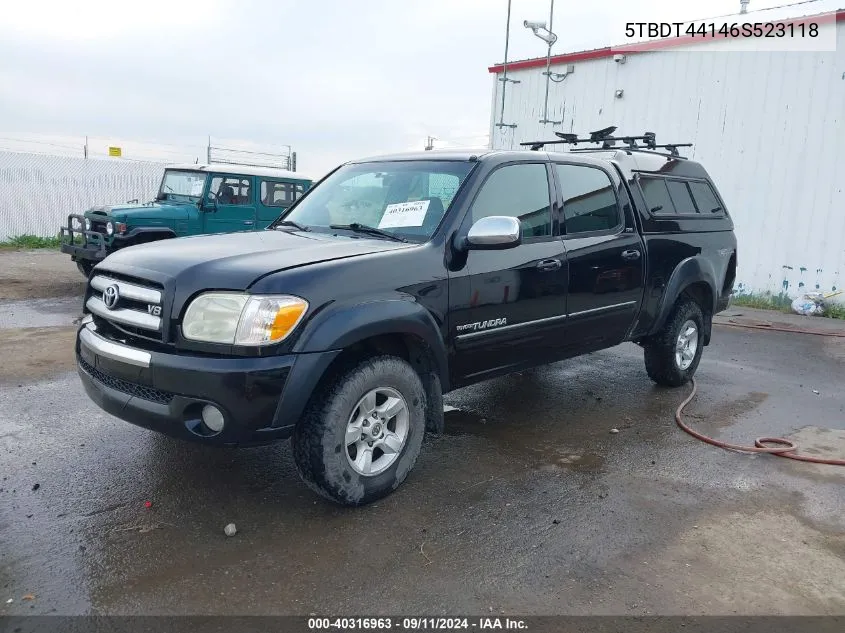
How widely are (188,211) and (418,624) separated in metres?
8.56

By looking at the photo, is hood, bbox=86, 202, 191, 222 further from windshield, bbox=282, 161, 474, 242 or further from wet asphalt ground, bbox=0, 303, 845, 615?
windshield, bbox=282, 161, 474, 242

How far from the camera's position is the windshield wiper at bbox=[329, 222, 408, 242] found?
3.89 metres

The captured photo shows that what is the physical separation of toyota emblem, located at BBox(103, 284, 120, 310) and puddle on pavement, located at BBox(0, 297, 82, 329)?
4874 millimetres

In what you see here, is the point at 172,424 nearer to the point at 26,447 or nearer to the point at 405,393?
the point at 405,393

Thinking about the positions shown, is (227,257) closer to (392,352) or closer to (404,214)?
(392,352)

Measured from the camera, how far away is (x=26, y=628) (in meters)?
2.50

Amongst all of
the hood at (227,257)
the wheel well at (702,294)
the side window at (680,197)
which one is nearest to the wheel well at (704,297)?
the wheel well at (702,294)

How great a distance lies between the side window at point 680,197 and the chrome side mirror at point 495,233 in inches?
103

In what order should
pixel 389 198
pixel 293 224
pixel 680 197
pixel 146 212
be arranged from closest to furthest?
pixel 389 198 → pixel 293 224 → pixel 680 197 → pixel 146 212

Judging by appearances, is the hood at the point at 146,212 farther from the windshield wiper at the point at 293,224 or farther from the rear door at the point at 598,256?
the rear door at the point at 598,256

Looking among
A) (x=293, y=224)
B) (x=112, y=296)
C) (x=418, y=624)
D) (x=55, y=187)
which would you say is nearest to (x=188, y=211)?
(x=293, y=224)

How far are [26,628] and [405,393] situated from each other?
184cm

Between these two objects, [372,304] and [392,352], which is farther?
[392,352]

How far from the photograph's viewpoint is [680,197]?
579cm
